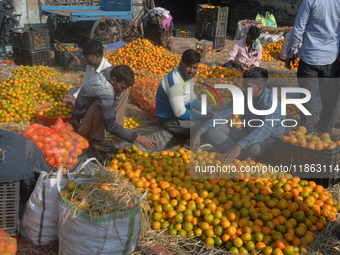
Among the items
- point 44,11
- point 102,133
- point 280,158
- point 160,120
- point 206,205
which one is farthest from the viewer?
point 44,11

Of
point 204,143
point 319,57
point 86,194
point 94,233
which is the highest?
point 319,57

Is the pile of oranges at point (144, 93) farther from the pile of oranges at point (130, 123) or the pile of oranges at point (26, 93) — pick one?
the pile of oranges at point (26, 93)

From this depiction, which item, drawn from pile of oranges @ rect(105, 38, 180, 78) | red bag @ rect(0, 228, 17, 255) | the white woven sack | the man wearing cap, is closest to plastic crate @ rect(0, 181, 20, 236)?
red bag @ rect(0, 228, 17, 255)

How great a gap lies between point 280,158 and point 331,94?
1.93m

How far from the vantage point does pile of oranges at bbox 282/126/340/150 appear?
3943 mm

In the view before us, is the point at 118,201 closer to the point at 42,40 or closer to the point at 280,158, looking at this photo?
the point at 280,158

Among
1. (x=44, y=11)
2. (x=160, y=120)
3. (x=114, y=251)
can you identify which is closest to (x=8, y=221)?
(x=114, y=251)

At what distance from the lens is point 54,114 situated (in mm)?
5719

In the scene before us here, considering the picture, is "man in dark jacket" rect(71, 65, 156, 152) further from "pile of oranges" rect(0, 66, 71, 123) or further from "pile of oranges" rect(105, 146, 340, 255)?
"pile of oranges" rect(0, 66, 71, 123)

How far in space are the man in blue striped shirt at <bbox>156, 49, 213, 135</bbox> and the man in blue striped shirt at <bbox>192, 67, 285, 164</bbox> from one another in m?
0.45

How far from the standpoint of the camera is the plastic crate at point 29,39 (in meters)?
9.84

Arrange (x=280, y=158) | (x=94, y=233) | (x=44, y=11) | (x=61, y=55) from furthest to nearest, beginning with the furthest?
(x=44, y=11), (x=61, y=55), (x=280, y=158), (x=94, y=233)

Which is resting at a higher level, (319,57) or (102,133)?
(319,57)

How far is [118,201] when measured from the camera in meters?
2.88
